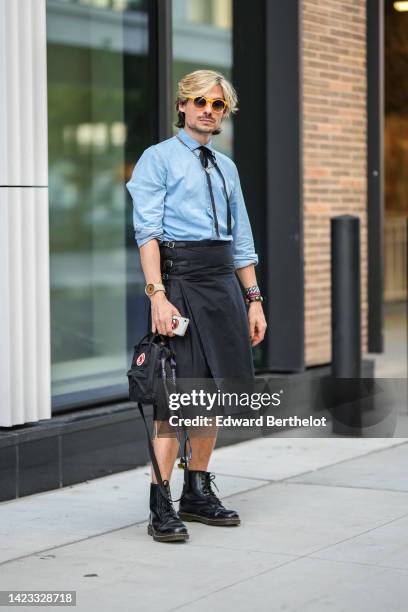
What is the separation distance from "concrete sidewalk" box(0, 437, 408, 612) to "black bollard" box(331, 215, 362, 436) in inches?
29.1

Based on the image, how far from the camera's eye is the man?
558 centimetres

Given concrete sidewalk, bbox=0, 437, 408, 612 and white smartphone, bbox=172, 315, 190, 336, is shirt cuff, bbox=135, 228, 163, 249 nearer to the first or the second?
white smartphone, bbox=172, 315, 190, 336

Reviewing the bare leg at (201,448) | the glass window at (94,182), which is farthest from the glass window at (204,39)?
the bare leg at (201,448)

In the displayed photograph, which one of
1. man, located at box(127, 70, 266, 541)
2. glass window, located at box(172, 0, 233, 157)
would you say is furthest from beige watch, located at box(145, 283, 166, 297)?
glass window, located at box(172, 0, 233, 157)

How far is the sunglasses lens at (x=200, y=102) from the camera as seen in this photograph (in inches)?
220

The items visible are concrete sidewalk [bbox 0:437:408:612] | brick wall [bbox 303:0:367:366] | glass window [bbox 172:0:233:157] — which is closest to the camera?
concrete sidewalk [bbox 0:437:408:612]

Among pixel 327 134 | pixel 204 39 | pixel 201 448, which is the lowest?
pixel 201 448

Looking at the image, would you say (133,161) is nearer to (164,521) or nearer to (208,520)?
(208,520)

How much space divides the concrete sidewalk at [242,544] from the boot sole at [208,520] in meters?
0.04

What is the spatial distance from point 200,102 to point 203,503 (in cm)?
184

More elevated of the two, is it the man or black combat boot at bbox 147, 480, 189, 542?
the man

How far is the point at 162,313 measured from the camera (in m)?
5.46

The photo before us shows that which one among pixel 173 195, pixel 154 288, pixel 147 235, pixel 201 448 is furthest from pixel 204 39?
pixel 201 448

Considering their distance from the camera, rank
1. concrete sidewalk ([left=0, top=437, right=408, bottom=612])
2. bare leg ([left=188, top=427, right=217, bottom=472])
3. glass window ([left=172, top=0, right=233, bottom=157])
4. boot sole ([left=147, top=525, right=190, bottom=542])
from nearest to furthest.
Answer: concrete sidewalk ([left=0, top=437, right=408, bottom=612])
boot sole ([left=147, top=525, right=190, bottom=542])
bare leg ([left=188, top=427, right=217, bottom=472])
glass window ([left=172, top=0, right=233, bottom=157])
